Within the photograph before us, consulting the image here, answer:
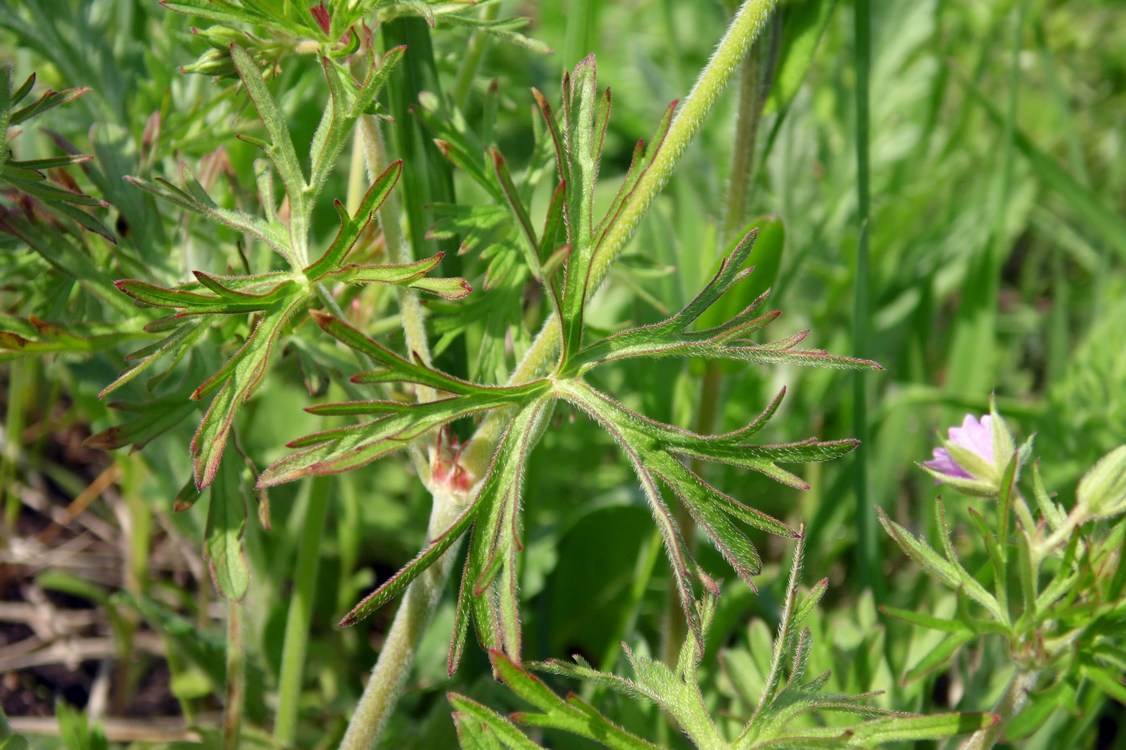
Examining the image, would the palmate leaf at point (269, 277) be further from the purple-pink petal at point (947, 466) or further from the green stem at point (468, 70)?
the purple-pink petal at point (947, 466)

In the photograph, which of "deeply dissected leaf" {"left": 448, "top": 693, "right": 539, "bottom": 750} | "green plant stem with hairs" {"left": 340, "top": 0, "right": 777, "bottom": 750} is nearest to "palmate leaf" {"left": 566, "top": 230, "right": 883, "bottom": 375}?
"green plant stem with hairs" {"left": 340, "top": 0, "right": 777, "bottom": 750}

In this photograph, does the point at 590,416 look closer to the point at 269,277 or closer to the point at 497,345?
the point at 497,345

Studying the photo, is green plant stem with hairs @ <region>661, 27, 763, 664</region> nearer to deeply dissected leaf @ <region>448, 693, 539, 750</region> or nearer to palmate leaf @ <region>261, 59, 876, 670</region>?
palmate leaf @ <region>261, 59, 876, 670</region>

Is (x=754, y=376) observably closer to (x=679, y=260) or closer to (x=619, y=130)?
(x=679, y=260)

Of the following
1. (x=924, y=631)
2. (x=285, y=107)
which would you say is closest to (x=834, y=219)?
(x=924, y=631)

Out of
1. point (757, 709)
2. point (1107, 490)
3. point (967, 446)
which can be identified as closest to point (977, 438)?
point (967, 446)

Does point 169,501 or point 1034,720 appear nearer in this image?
point 1034,720

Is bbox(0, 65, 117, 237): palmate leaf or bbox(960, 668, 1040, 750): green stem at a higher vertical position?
bbox(0, 65, 117, 237): palmate leaf
